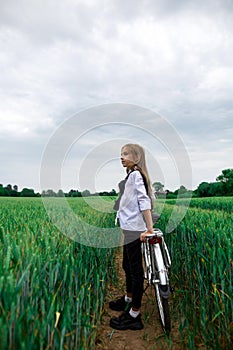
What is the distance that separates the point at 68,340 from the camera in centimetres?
221

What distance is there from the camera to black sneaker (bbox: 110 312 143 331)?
3.32m

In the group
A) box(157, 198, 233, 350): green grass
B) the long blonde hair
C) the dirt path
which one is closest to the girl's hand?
the long blonde hair

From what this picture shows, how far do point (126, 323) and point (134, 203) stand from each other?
1.20 meters

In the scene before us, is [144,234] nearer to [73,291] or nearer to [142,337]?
[73,291]

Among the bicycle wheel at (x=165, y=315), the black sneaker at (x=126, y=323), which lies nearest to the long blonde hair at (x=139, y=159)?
the bicycle wheel at (x=165, y=315)

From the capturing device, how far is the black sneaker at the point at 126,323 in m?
3.32

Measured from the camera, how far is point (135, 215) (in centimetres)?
325

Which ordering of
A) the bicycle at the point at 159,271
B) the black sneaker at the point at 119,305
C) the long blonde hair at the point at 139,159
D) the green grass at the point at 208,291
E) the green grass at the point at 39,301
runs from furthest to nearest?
the black sneaker at the point at 119,305, the long blonde hair at the point at 139,159, the bicycle at the point at 159,271, the green grass at the point at 208,291, the green grass at the point at 39,301

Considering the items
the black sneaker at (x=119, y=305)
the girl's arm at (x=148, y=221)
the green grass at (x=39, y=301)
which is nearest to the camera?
the green grass at (x=39, y=301)

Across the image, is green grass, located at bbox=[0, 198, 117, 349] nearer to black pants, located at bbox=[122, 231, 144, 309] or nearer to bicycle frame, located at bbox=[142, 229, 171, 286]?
black pants, located at bbox=[122, 231, 144, 309]

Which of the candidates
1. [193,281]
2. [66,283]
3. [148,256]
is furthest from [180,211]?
[66,283]

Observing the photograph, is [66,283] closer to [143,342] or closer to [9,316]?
[9,316]

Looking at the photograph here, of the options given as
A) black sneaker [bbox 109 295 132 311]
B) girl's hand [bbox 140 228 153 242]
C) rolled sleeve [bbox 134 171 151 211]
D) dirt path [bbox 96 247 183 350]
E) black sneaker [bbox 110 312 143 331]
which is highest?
rolled sleeve [bbox 134 171 151 211]

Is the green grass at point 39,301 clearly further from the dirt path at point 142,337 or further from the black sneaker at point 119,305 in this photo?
the black sneaker at point 119,305
